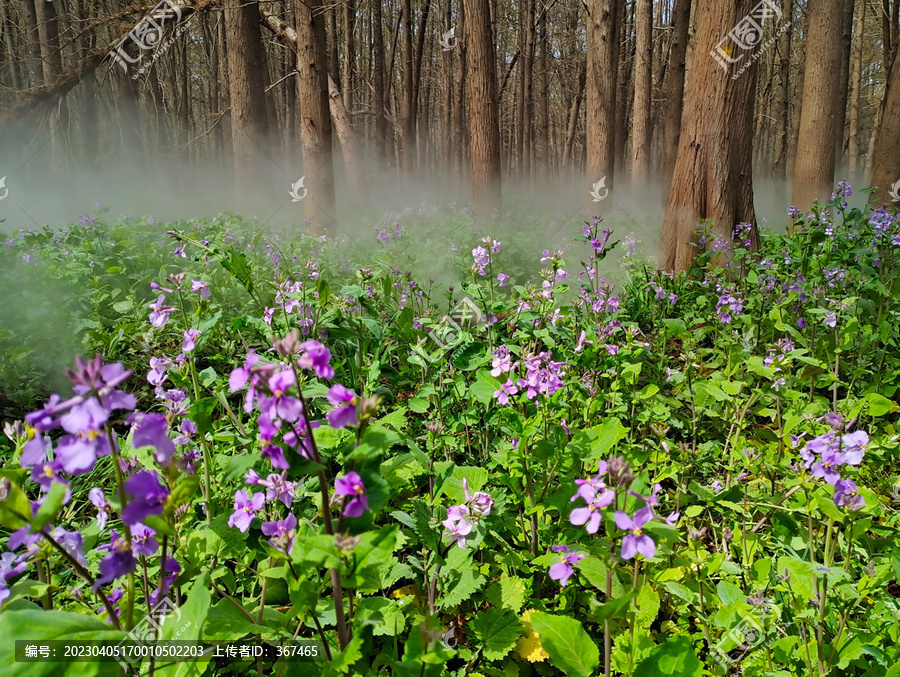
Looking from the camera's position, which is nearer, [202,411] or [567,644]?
[567,644]

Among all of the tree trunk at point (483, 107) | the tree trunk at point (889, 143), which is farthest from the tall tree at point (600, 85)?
the tree trunk at point (889, 143)

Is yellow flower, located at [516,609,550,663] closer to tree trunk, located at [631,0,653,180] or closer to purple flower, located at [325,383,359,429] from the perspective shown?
purple flower, located at [325,383,359,429]

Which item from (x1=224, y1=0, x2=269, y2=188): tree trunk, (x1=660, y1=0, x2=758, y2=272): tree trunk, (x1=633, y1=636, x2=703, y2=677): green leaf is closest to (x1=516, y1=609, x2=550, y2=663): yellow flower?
(x1=633, y1=636, x2=703, y2=677): green leaf

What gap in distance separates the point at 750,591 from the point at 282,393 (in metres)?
1.43

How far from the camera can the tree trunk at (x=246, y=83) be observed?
8414 mm

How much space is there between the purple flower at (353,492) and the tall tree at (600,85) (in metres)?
9.12

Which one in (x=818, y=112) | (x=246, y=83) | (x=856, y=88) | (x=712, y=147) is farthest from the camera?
(x=856, y=88)

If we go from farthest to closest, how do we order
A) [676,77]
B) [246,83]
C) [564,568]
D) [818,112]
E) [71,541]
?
[676,77]
[246,83]
[818,112]
[564,568]
[71,541]

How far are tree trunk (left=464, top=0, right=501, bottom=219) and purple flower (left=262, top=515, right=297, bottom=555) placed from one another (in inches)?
285

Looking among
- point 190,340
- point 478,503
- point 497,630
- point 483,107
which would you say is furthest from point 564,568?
point 483,107

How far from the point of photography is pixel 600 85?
892 centimetres

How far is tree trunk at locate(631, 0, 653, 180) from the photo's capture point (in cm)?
1147

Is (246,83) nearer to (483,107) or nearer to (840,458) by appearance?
(483,107)

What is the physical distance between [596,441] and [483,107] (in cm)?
706
